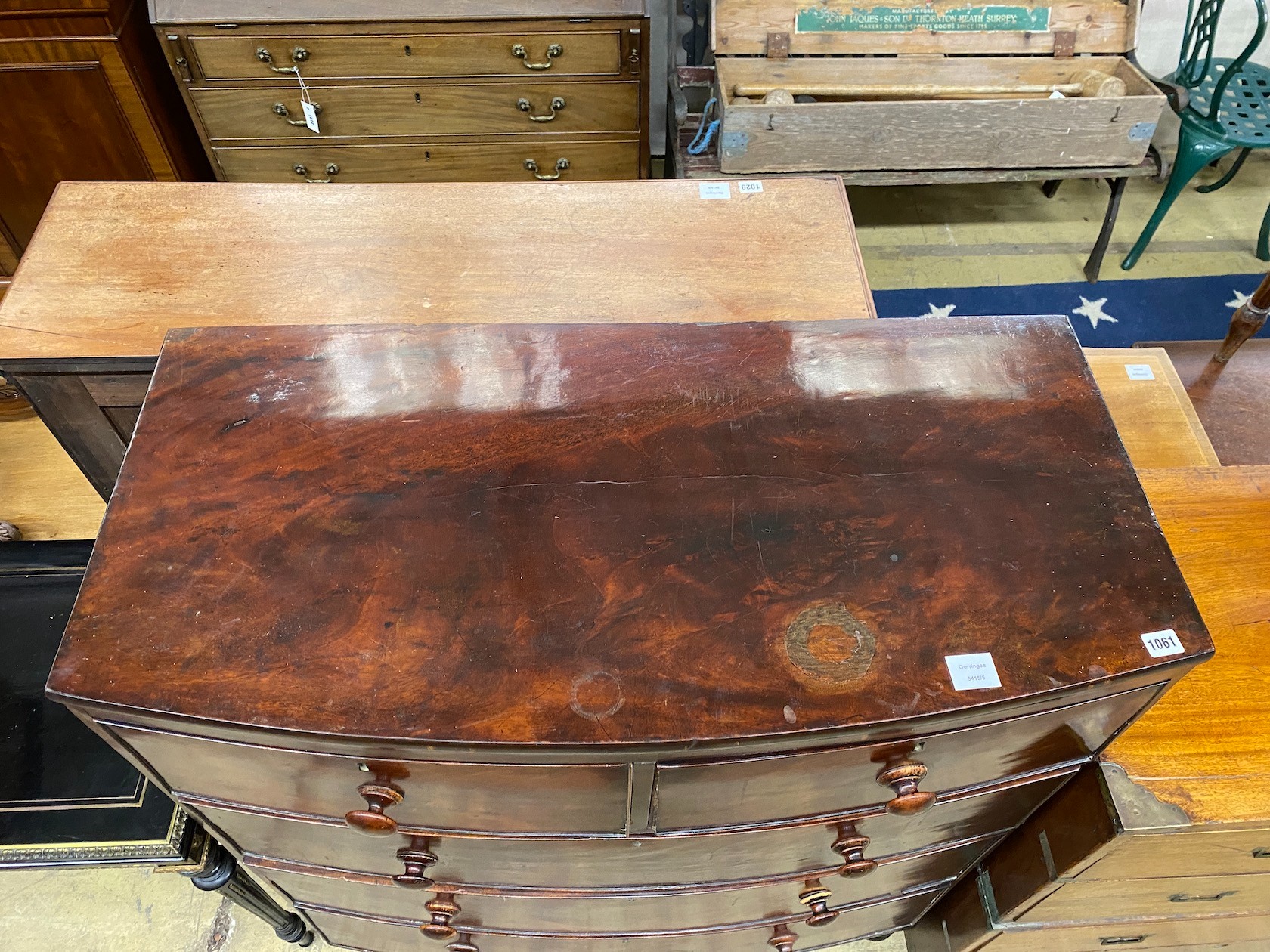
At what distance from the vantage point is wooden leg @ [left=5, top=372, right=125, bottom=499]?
135 cm

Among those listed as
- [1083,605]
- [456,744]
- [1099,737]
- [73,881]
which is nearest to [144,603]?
[456,744]

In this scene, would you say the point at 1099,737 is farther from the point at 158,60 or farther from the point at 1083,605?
the point at 158,60

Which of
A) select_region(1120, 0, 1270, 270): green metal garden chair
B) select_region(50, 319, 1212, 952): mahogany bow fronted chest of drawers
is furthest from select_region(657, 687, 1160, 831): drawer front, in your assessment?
select_region(1120, 0, 1270, 270): green metal garden chair

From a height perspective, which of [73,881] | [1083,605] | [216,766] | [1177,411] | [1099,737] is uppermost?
[1083,605]

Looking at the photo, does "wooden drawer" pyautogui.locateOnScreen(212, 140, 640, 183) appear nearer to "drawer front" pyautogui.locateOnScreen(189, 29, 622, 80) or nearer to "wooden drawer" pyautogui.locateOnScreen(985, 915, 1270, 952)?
"drawer front" pyautogui.locateOnScreen(189, 29, 622, 80)

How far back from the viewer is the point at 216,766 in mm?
859

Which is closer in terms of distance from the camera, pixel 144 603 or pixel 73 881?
pixel 144 603

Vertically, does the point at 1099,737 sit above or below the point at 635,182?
below

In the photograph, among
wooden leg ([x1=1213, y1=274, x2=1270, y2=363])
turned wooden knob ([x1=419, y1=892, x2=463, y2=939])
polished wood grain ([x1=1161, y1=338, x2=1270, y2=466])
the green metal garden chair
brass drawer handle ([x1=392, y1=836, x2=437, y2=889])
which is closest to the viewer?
brass drawer handle ([x1=392, y1=836, x2=437, y2=889])

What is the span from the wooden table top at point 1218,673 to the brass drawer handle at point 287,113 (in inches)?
88.8

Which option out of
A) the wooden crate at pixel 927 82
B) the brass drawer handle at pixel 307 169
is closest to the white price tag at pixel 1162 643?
the wooden crate at pixel 927 82

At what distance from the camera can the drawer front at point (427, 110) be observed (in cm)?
234

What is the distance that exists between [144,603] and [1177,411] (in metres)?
1.77

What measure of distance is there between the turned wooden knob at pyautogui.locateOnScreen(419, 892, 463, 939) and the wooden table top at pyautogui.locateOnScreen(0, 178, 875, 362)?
33.4 inches
